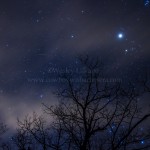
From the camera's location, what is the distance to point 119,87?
15.1 metres

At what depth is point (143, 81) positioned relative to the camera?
13406 millimetres

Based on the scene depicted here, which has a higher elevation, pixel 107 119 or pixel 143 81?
pixel 143 81

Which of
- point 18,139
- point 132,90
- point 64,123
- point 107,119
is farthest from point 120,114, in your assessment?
point 18,139

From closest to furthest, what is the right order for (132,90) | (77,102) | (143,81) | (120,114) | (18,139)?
1. (143,81)
2. (77,102)
3. (120,114)
4. (132,90)
5. (18,139)

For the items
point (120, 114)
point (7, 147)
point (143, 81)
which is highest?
point (143, 81)

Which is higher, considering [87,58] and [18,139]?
[87,58]

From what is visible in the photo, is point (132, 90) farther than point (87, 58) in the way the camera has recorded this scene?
Yes

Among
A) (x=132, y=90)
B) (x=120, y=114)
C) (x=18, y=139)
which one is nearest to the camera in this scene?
(x=120, y=114)

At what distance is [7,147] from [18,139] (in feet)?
6.96

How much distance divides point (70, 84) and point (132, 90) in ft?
14.2

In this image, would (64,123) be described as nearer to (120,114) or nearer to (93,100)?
(93,100)

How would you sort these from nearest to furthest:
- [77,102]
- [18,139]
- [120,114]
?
[77,102] < [120,114] < [18,139]

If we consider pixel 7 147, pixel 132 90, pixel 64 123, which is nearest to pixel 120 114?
pixel 132 90

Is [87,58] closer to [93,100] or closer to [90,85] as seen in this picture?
[90,85]
